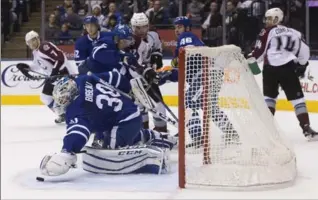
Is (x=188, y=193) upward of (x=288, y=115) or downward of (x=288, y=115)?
upward

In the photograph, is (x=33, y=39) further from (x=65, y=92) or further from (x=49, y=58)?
(x=65, y=92)

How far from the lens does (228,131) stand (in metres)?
4.09

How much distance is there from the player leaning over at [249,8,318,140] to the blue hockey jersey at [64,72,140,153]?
→ 5.61 ft

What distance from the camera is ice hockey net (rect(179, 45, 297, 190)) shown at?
155 inches

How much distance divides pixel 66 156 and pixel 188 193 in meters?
0.74

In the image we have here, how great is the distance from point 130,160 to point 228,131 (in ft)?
2.04

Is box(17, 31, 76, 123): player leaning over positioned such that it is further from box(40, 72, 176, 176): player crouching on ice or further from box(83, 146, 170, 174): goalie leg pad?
box(83, 146, 170, 174): goalie leg pad

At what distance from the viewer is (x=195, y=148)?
4.05 metres

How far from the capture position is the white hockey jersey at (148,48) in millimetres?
5750

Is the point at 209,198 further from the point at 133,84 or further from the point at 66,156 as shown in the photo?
the point at 133,84

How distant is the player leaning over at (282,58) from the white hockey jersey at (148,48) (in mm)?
785

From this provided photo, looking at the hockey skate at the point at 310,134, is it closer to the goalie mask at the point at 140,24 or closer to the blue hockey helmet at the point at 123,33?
the goalie mask at the point at 140,24

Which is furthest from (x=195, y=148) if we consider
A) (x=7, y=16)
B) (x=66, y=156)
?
(x=7, y=16)

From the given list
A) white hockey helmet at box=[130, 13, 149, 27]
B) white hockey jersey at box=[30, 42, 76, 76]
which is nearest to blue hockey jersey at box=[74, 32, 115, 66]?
white hockey jersey at box=[30, 42, 76, 76]
